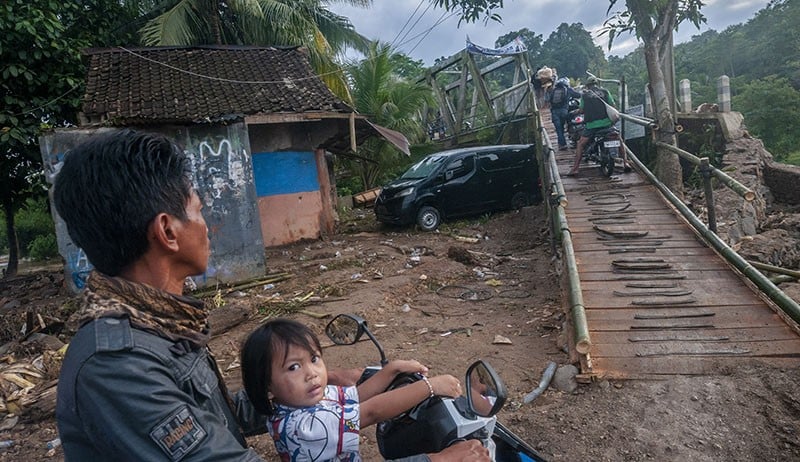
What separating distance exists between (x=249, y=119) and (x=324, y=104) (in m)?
1.75

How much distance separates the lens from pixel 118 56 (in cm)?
1059

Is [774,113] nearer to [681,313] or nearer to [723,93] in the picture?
[723,93]

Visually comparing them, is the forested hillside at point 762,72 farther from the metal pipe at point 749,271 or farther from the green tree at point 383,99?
the metal pipe at point 749,271

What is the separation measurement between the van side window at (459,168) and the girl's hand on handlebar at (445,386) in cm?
966

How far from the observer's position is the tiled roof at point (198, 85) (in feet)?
28.5

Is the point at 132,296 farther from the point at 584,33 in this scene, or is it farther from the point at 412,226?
the point at 584,33

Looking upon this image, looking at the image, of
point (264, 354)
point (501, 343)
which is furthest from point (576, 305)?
point (264, 354)

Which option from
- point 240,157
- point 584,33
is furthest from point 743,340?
point 584,33

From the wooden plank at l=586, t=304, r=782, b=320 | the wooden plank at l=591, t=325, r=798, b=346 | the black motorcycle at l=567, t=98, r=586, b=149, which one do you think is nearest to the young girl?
the wooden plank at l=591, t=325, r=798, b=346

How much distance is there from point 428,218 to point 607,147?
151 inches

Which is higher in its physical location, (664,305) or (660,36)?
(660,36)

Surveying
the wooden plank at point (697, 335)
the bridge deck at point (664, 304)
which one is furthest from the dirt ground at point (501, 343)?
the wooden plank at point (697, 335)

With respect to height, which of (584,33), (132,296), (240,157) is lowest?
(132,296)

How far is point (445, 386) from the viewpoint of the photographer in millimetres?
1539
